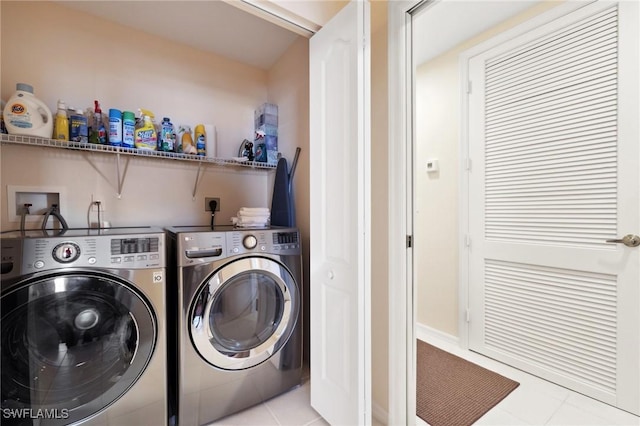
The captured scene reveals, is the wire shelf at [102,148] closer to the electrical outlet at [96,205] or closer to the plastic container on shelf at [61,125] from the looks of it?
the plastic container on shelf at [61,125]

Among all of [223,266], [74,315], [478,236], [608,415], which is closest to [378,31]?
[223,266]

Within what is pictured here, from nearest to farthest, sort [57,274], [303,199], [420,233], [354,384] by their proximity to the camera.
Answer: [57,274]
[354,384]
[303,199]
[420,233]

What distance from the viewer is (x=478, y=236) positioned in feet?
7.10

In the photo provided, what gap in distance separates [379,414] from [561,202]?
1723mm

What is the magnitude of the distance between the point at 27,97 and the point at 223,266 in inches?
53.1

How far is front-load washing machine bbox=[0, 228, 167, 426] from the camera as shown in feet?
3.42

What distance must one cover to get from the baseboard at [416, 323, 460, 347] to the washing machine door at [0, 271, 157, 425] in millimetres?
→ 2199

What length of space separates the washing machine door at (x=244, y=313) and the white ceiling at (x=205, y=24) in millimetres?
1603

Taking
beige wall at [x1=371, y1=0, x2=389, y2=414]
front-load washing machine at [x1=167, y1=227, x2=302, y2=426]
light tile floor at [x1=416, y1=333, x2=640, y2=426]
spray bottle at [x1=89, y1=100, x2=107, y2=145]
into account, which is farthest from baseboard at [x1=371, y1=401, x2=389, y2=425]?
spray bottle at [x1=89, y1=100, x2=107, y2=145]

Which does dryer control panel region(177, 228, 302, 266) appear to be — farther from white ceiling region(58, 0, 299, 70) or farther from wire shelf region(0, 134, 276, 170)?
white ceiling region(58, 0, 299, 70)

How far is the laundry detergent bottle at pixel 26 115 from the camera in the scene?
Answer: 1375 millimetres

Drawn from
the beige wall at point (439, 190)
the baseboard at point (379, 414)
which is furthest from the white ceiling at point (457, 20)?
the baseboard at point (379, 414)

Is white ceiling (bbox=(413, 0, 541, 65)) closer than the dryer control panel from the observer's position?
No

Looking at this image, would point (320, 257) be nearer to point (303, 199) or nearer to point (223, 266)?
point (223, 266)
